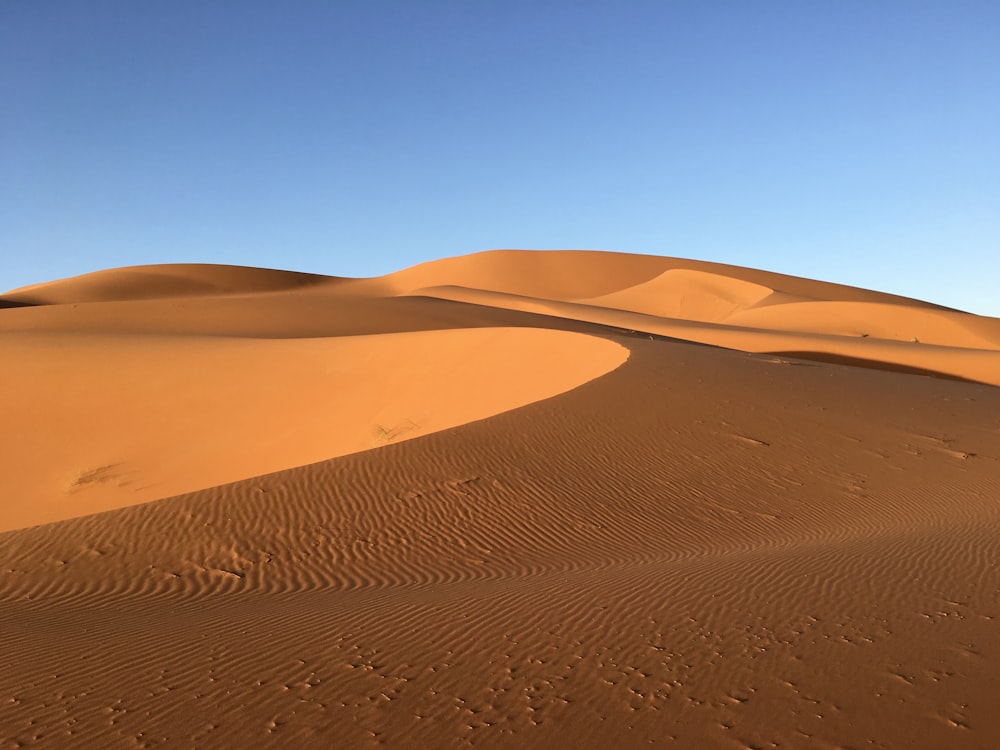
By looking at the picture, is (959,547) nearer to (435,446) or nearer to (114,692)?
(435,446)

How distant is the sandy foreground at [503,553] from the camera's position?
4.14 meters

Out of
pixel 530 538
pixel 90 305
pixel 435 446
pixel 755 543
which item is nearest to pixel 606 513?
pixel 530 538

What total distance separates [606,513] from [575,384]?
570cm

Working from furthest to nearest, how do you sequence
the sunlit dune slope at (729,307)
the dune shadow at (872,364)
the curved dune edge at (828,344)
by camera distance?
1. the sunlit dune slope at (729,307)
2. the curved dune edge at (828,344)
3. the dune shadow at (872,364)

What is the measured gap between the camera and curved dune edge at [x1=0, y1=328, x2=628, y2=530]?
15.4m

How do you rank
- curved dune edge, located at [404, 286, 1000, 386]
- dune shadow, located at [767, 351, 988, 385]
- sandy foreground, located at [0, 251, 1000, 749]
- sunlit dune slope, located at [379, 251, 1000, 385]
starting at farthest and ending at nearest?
1. sunlit dune slope, located at [379, 251, 1000, 385]
2. curved dune edge, located at [404, 286, 1000, 386]
3. dune shadow, located at [767, 351, 988, 385]
4. sandy foreground, located at [0, 251, 1000, 749]

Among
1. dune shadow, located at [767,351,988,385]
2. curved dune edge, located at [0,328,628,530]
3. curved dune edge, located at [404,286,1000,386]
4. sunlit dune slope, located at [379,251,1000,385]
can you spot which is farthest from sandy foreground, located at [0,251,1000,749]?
sunlit dune slope, located at [379,251,1000,385]

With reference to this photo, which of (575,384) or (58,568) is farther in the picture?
(575,384)

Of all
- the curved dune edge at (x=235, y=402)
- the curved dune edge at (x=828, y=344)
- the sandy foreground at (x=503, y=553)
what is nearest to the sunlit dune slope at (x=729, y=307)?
the curved dune edge at (x=828, y=344)

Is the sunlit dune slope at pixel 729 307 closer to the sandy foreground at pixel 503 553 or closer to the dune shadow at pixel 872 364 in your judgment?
the dune shadow at pixel 872 364

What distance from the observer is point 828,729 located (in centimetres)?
384

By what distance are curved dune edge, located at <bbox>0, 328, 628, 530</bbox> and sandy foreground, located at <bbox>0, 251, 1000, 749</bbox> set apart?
95mm

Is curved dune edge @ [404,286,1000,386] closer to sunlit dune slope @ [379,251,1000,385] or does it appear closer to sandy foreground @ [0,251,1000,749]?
sunlit dune slope @ [379,251,1000,385]

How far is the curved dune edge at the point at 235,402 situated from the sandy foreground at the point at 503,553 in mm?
95
